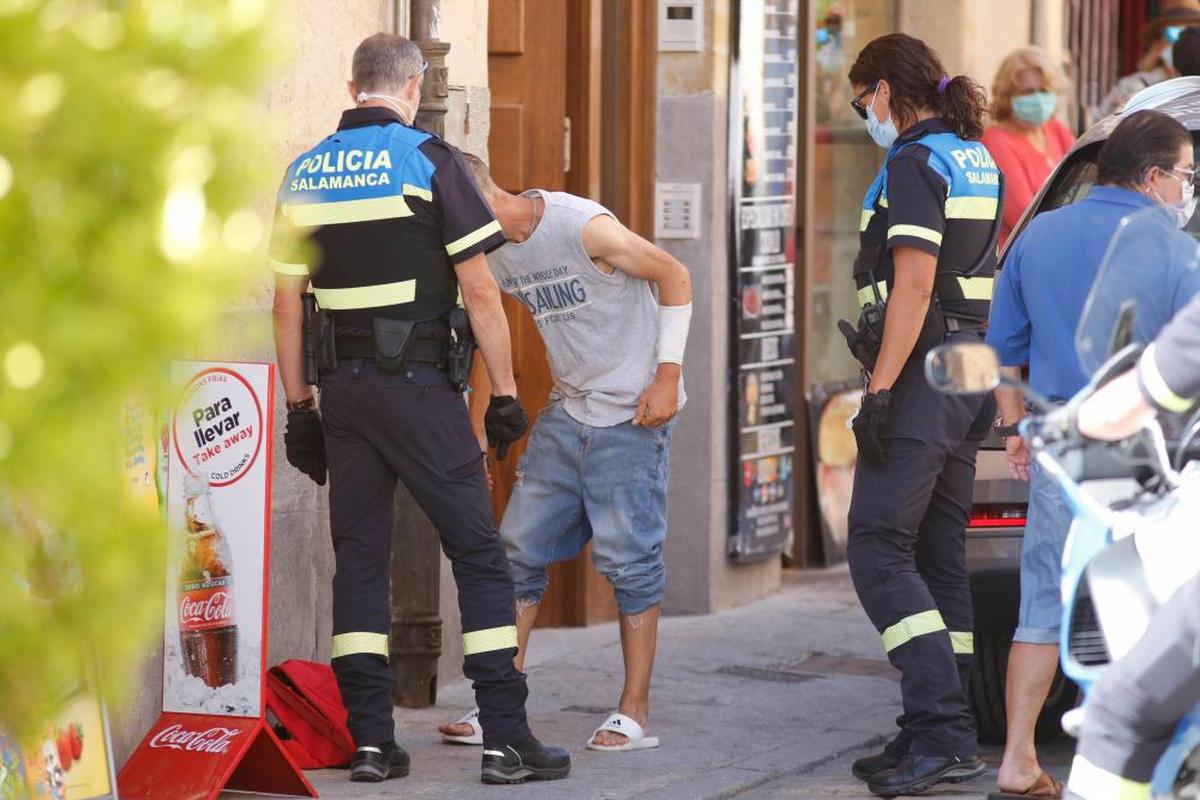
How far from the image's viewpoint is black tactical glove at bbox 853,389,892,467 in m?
5.88

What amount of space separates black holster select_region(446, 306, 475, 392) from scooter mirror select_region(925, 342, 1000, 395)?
2.45 meters

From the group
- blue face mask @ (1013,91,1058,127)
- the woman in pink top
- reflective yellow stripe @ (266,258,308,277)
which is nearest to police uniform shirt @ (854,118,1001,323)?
reflective yellow stripe @ (266,258,308,277)

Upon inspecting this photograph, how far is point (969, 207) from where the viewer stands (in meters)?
5.96

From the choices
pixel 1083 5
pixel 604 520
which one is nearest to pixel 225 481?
pixel 604 520

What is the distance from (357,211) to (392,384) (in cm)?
48

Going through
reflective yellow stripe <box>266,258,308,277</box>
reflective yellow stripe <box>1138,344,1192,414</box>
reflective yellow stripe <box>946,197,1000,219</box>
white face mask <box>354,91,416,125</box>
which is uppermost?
white face mask <box>354,91,416,125</box>

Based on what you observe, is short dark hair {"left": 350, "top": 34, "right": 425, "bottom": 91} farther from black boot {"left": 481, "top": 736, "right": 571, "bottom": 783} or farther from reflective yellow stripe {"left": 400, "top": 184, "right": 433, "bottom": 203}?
black boot {"left": 481, "top": 736, "right": 571, "bottom": 783}

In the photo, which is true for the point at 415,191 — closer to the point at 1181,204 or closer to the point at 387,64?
the point at 387,64

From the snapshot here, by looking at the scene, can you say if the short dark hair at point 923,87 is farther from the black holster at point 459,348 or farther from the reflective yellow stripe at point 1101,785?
the reflective yellow stripe at point 1101,785

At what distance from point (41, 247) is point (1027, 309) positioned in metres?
3.97

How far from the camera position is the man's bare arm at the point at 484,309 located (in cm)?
576

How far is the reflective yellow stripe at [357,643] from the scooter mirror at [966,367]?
9.00 ft

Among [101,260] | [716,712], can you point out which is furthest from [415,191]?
[101,260]

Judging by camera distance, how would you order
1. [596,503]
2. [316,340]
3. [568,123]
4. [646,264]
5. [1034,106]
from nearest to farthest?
1. [316,340]
2. [646,264]
3. [596,503]
4. [568,123]
5. [1034,106]
